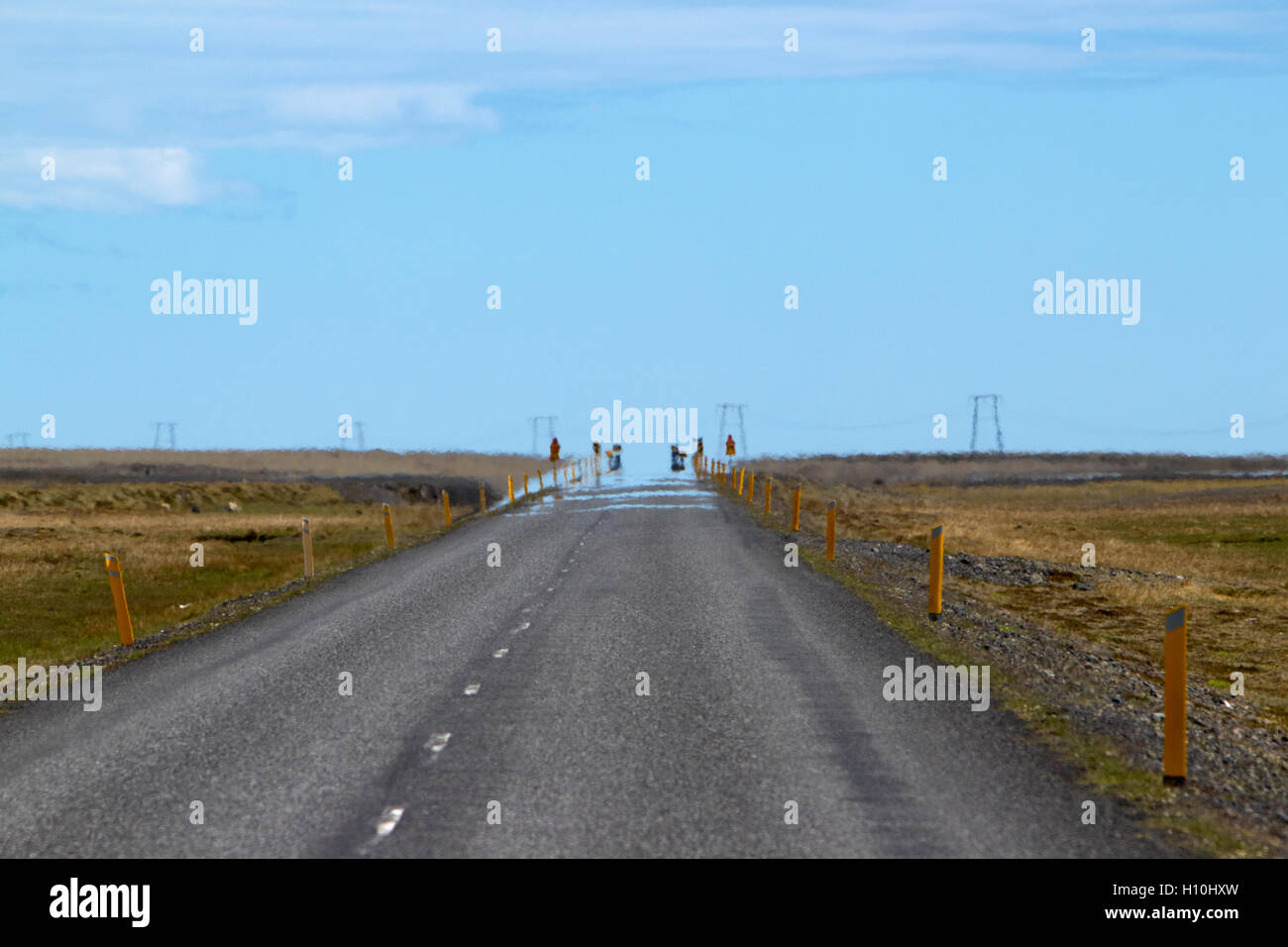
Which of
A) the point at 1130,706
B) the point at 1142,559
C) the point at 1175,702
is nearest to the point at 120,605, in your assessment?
the point at 1130,706

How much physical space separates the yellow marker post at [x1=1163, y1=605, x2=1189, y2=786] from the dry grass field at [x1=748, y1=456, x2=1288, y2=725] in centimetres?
772

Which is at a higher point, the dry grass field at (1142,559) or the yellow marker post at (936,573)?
the yellow marker post at (936,573)

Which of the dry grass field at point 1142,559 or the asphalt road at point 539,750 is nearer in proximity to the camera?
the asphalt road at point 539,750

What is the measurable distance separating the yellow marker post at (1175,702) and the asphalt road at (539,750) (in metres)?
0.74

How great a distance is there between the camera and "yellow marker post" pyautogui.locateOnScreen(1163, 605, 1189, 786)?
941cm

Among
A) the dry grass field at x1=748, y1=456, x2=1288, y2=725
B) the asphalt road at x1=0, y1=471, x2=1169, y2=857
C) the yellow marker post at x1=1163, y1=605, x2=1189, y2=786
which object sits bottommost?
the dry grass field at x1=748, y1=456, x2=1288, y2=725

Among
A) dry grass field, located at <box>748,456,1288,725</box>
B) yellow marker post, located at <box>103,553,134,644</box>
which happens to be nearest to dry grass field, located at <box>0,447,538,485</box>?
dry grass field, located at <box>748,456,1288,725</box>

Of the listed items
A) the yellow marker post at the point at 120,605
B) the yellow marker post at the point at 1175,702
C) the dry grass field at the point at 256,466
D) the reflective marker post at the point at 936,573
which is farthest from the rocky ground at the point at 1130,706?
the dry grass field at the point at 256,466

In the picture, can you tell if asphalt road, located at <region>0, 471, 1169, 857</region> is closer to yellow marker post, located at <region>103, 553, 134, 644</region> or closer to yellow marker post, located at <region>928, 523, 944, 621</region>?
yellow marker post, located at <region>928, 523, 944, 621</region>

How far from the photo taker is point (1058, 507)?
2960 inches

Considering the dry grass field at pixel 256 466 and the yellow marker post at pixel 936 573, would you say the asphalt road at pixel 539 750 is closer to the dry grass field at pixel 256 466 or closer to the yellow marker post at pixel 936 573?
the yellow marker post at pixel 936 573

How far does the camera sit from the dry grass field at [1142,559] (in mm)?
22000
